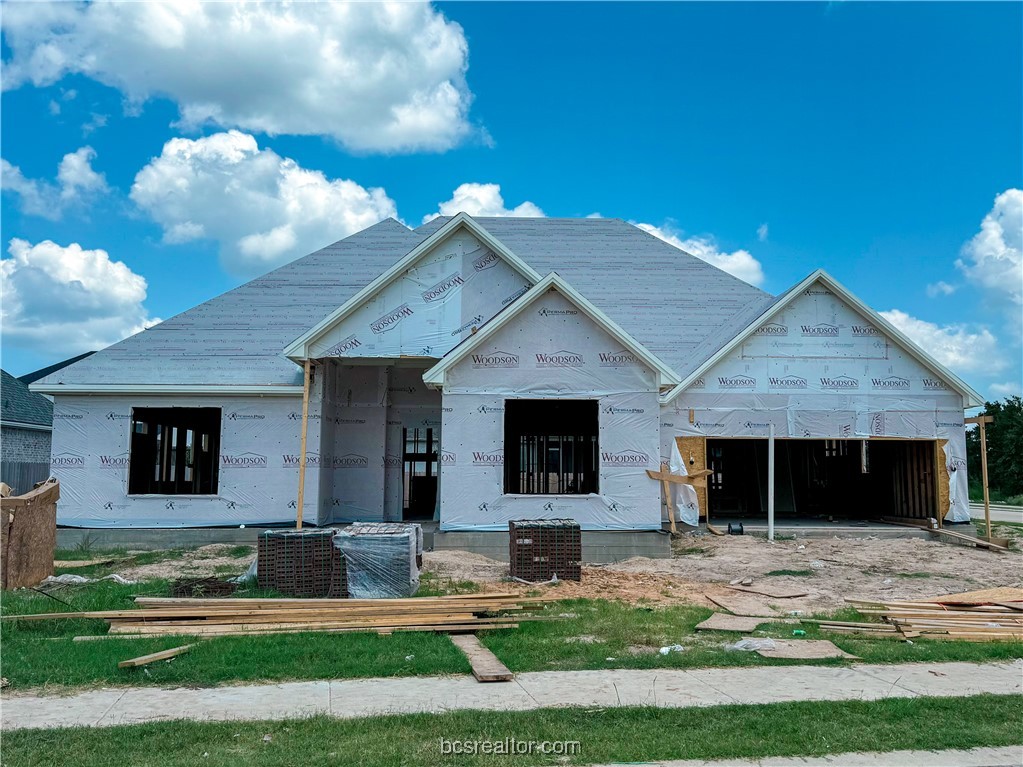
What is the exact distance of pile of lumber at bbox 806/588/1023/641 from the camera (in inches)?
378

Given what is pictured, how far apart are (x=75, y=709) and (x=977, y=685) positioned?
7.79 meters

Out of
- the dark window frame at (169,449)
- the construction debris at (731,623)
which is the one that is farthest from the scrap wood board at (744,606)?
the dark window frame at (169,449)

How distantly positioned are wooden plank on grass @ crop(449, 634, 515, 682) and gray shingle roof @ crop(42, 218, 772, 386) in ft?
37.2

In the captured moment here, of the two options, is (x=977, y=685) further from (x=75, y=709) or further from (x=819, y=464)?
(x=819, y=464)

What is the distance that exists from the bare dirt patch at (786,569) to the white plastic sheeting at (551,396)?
4.02 ft

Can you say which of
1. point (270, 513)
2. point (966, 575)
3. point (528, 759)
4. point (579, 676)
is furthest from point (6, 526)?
point (966, 575)

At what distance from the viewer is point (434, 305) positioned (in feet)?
63.2

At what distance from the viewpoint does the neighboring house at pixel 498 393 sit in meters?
17.8

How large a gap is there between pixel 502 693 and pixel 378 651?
1920 mm

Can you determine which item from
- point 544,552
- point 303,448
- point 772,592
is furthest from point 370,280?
point 772,592

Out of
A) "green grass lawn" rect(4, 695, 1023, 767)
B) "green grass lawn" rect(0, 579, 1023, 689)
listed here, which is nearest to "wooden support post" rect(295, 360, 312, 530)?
"green grass lawn" rect(0, 579, 1023, 689)

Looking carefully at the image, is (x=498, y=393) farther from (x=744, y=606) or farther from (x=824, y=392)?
(x=824, y=392)

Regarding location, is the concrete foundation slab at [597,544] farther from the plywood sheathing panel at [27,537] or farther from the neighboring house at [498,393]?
the plywood sheathing panel at [27,537]

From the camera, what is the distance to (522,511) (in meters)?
17.5
